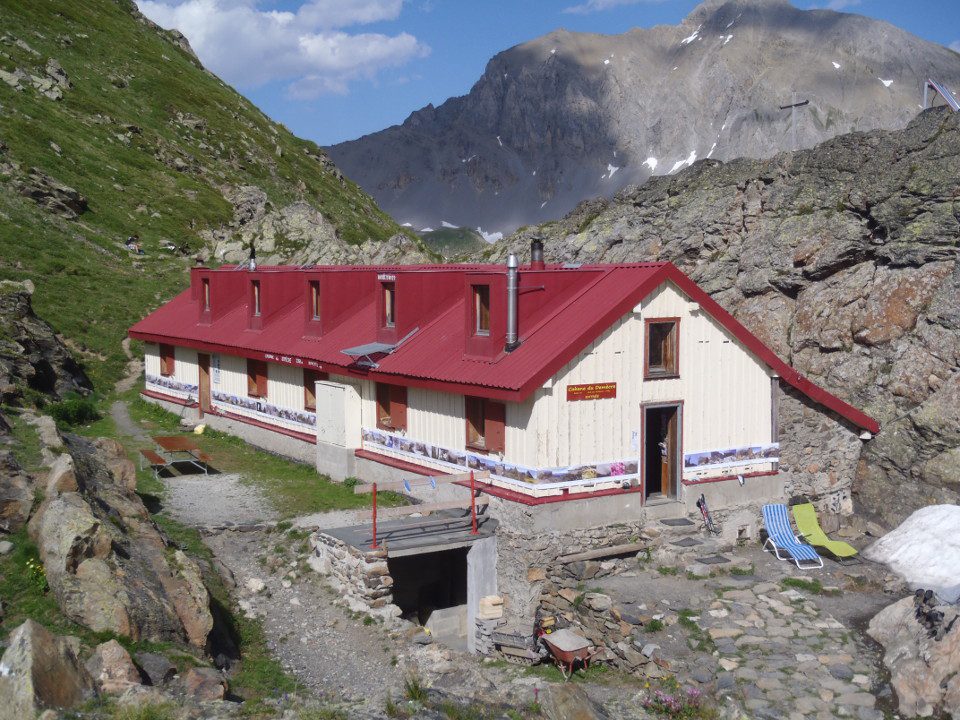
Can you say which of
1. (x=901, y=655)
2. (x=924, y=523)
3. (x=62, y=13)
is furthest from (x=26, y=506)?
(x=62, y=13)

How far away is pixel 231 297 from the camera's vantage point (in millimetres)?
31219

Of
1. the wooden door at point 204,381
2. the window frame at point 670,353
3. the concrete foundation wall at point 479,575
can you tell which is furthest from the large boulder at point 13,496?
the wooden door at point 204,381

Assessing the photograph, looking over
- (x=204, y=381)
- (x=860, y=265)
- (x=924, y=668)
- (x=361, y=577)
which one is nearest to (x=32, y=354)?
(x=204, y=381)

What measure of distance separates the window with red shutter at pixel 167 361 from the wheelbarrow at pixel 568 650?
72.0 ft

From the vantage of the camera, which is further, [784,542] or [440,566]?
[440,566]

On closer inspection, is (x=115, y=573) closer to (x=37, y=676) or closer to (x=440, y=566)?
(x=37, y=676)

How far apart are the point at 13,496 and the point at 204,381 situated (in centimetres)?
1754

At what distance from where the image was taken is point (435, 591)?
20062 millimetres

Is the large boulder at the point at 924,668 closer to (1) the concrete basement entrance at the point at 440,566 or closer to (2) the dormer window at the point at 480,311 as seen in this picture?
(1) the concrete basement entrance at the point at 440,566

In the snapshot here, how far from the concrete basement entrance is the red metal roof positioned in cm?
291

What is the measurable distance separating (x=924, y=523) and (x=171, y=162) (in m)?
76.7

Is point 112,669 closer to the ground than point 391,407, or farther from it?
closer to the ground

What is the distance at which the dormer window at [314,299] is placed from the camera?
25836mm

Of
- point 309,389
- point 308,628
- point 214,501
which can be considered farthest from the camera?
point 309,389
